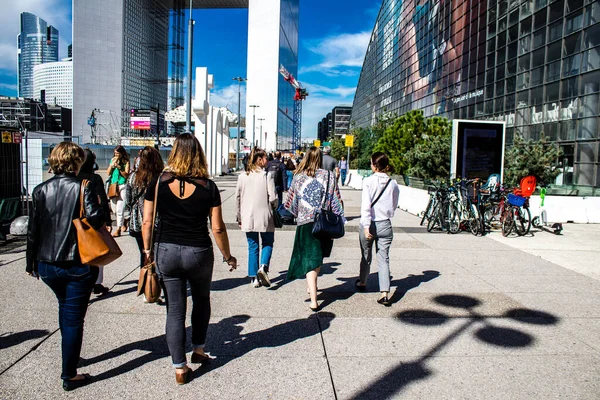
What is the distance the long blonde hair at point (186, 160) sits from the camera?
133 inches

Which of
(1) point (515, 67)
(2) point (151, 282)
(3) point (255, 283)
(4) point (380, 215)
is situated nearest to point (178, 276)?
(2) point (151, 282)

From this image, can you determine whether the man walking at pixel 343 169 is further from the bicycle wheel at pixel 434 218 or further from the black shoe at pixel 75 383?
the black shoe at pixel 75 383

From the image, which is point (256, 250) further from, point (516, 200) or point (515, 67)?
point (515, 67)

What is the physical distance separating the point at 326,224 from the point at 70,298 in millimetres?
2593

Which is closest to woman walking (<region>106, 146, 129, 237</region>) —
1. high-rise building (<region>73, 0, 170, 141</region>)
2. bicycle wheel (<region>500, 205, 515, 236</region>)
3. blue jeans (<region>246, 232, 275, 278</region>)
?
blue jeans (<region>246, 232, 275, 278</region>)

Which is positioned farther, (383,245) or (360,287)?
(360,287)

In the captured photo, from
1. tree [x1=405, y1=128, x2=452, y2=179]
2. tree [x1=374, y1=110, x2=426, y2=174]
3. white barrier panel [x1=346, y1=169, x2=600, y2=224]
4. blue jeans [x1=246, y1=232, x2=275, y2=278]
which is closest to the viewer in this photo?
blue jeans [x1=246, y1=232, x2=275, y2=278]

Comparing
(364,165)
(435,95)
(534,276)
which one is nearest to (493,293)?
(534,276)

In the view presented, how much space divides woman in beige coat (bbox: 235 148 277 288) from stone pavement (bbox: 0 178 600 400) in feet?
1.25

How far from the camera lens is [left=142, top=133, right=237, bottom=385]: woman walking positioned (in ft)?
10.9

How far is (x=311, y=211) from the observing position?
5.20 m

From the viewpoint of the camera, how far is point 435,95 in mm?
45594

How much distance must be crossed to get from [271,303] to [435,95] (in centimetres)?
4350

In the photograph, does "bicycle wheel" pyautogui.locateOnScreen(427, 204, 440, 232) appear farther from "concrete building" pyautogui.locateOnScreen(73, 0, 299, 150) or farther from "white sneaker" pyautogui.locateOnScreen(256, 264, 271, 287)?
"concrete building" pyautogui.locateOnScreen(73, 0, 299, 150)
